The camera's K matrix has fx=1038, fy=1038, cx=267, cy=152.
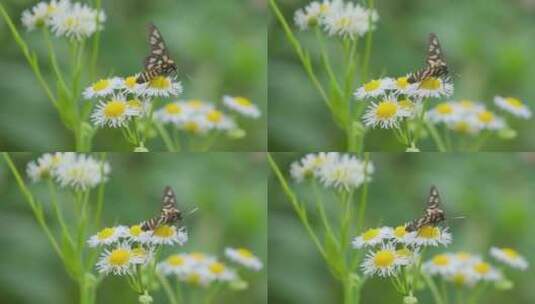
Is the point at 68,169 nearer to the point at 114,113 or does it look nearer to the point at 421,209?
the point at 114,113

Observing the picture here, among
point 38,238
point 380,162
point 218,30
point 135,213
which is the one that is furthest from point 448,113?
point 38,238

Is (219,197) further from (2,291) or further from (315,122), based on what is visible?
(2,291)

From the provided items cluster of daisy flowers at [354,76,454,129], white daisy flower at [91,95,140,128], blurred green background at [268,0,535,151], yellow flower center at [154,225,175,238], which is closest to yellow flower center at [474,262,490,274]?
blurred green background at [268,0,535,151]

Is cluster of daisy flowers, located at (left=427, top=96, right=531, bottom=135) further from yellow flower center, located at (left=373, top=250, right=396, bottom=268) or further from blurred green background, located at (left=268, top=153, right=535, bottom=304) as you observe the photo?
yellow flower center, located at (left=373, top=250, right=396, bottom=268)

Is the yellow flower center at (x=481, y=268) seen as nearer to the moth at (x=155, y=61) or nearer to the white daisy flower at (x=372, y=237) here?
the white daisy flower at (x=372, y=237)

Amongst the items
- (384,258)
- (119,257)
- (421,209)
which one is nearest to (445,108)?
(421,209)
